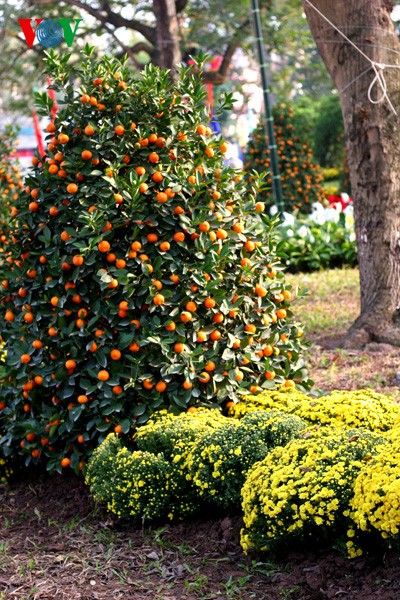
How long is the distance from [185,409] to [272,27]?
13.7 metres

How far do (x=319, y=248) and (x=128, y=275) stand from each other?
6872mm

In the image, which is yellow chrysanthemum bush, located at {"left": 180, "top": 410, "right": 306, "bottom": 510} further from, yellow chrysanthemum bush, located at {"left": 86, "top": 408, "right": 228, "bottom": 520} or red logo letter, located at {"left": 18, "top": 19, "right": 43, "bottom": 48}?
red logo letter, located at {"left": 18, "top": 19, "right": 43, "bottom": 48}

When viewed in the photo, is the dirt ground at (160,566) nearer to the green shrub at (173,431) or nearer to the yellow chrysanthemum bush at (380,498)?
the yellow chrysanthemum bush at (380,498)

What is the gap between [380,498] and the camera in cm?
279

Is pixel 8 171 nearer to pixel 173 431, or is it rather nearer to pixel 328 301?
pixel 328 301

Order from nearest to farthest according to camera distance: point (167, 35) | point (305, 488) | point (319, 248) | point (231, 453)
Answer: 1. point (305, 488)
2. point (231, 453)
3. point (319, 248)
4. point (167, 35)

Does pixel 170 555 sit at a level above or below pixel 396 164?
below

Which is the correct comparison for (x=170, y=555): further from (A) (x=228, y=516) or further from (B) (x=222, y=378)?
(B) (x=222, y=378)

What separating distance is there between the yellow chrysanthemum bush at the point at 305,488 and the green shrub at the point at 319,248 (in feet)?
24.0

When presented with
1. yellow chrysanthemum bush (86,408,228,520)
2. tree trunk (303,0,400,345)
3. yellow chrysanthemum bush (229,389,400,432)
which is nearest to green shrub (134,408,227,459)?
yellow chrysanthemum bush (86,408,228,520)

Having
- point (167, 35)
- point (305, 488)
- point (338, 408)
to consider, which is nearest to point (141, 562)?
point (305, 488)

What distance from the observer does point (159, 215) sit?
4.30 metres

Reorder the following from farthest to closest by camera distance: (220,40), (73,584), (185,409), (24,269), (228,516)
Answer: (220,40)
(24,269)
(185,409)
(228,516)
(73,584)

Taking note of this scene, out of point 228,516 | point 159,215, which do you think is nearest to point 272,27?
point 159,215
